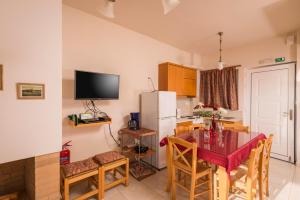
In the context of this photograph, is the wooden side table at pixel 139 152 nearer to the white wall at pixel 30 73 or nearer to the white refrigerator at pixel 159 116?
the white refrigerator at pixel 159 116

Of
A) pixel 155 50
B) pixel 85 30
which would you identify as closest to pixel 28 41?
pixel 85 30

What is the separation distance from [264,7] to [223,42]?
1.36m

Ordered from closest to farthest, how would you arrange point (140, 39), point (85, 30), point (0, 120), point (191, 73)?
point (0, 120), point (85, 30), point (140, 39), point (191, 73)

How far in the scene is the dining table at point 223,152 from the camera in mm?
1539

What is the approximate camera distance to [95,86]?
232 cm

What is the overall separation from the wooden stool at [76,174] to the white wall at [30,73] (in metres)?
0.39

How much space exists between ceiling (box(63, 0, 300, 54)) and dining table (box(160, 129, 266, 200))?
6.18 feet

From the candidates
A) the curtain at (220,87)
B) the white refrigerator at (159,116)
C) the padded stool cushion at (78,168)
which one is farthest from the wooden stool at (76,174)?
the curtain at (220,87)

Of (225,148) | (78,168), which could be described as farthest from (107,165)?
(225,148)

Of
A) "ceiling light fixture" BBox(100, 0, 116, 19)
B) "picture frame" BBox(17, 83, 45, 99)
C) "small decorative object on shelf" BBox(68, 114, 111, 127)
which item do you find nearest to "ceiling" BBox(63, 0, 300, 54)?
"ceiling light fixture" BBox(100, 0, 116, 19)

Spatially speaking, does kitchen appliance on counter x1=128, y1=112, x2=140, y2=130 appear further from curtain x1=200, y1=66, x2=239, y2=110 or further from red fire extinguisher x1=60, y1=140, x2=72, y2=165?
curtain x1=200, y1=66, x2=239, y2=110

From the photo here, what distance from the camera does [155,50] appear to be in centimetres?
351

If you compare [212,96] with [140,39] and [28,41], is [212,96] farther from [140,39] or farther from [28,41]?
[28,41]

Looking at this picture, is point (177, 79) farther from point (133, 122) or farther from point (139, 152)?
point (139, 152)
